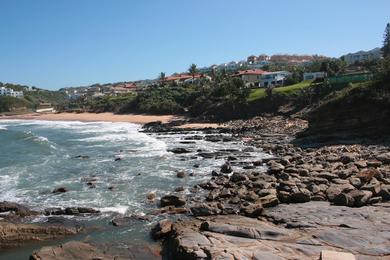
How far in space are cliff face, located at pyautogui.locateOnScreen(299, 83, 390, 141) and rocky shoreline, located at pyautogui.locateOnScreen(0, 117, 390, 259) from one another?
6.01 meters

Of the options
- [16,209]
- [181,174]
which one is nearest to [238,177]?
[181,174]

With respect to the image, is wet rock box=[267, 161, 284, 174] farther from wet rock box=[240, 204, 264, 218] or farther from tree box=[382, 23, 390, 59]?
tree box=[382, 23, 390, 59]

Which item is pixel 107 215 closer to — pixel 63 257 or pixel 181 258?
pixel 63 257

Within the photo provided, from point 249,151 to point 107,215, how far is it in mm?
21329

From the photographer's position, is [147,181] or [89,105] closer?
[147,181]

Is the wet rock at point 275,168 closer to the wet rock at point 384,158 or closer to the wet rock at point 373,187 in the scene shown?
the wet rock at point 384,158

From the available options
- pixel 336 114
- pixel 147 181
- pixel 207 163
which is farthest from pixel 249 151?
pixel 147 181

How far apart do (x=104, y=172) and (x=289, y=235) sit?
20649mm

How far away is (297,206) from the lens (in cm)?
2189

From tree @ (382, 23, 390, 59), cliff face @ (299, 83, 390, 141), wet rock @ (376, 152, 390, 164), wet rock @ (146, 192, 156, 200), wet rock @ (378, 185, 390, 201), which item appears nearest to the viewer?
wet rock @ (378, 185, 390, 201)

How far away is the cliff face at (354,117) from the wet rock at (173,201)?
22319 mm

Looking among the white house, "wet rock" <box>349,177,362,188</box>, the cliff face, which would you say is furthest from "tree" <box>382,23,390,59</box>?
"wet rock" <box>349,177,362,188</box>

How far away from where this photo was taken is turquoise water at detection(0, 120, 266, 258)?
25.2m

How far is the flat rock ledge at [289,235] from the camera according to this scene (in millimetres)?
15430
